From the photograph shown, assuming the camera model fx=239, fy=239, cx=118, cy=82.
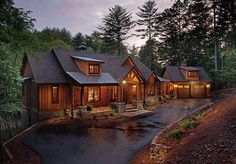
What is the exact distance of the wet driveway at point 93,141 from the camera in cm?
1218

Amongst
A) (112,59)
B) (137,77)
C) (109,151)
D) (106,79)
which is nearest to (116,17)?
(112,59)

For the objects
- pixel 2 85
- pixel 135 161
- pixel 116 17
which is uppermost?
pixel 116 17

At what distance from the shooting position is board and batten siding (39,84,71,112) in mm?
22984

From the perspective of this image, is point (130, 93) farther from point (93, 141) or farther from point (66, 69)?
point (93, 141)

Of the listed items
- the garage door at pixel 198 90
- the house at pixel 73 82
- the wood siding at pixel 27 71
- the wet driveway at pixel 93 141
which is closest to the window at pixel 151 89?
the house at pixel 73 82

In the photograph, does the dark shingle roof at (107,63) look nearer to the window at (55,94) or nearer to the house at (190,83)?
the window at (55,94)

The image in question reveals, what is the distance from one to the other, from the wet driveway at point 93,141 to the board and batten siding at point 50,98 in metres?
3.78

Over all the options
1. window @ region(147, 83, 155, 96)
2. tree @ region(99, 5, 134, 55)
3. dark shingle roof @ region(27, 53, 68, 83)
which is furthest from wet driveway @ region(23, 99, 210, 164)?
tree @ region(99, 5, 134, 55)

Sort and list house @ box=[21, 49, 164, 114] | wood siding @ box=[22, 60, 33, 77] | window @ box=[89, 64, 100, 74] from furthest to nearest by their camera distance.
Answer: window @ box=[89, 64, 100, 74]
wood siding @ box=[22, 60, 33, 77]
house @ box=[21, 49, 164, 114]

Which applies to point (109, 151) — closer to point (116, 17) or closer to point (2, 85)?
point (2, 85)

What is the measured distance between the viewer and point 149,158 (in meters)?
11.6

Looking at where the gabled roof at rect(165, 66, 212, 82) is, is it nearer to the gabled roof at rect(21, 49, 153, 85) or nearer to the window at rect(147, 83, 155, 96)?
the window at rect(147, 83, 155, 96)

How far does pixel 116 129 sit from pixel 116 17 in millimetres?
38349

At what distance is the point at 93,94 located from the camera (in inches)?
1027
